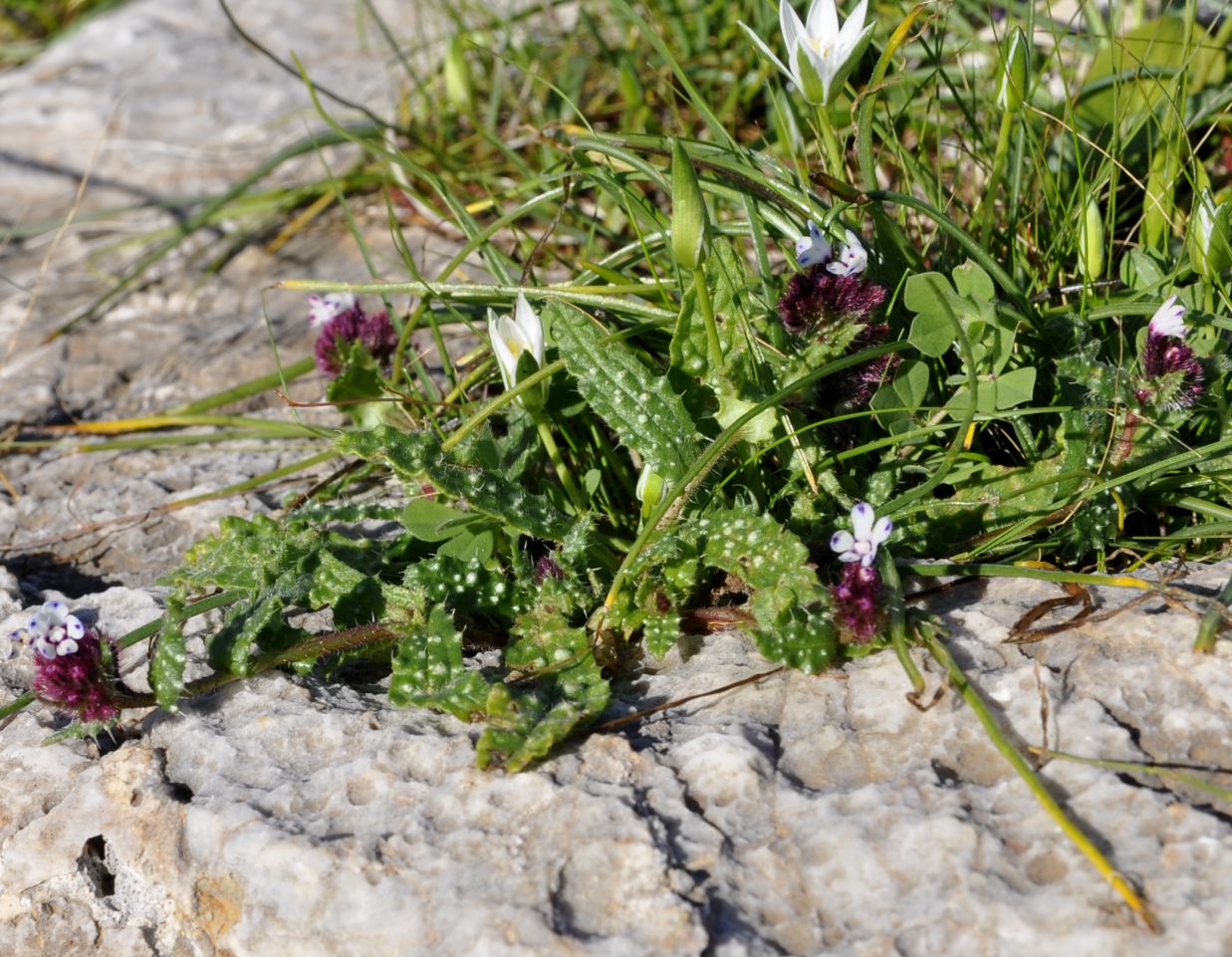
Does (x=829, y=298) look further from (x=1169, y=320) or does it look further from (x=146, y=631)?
(x=146, y=631)

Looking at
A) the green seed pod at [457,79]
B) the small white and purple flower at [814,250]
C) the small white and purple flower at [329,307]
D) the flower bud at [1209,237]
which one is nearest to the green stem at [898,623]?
the small white and purple flower at [814,250]

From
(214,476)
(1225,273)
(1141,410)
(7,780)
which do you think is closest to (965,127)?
(1225,273)

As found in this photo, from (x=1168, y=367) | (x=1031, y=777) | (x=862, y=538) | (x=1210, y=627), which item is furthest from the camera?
(x=1168, y=367)

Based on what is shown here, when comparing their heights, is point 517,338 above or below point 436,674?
above

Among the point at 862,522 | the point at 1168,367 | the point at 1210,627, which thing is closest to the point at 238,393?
the point at 862,522

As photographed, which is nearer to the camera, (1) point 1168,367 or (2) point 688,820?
(2) point 688,820
